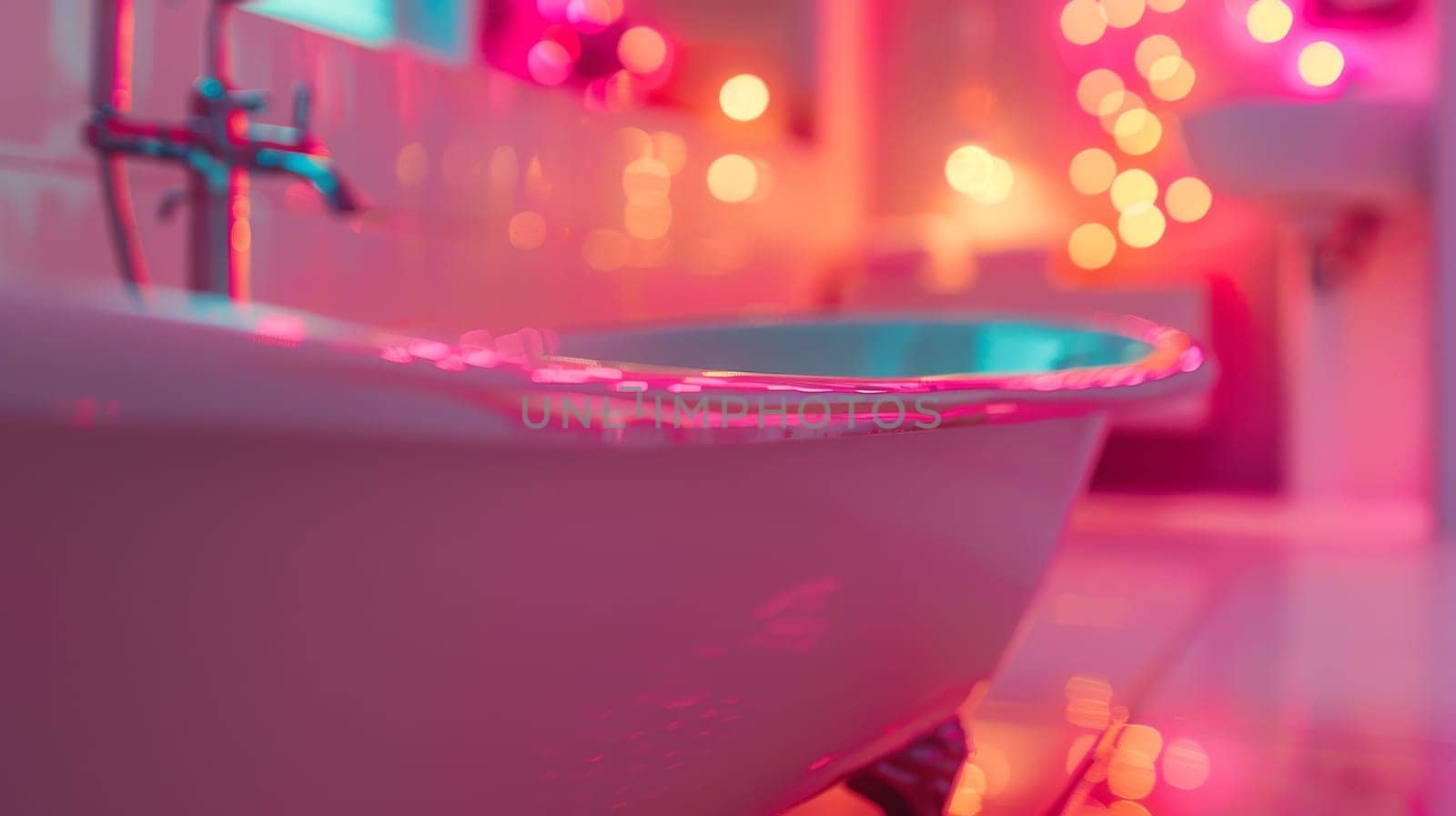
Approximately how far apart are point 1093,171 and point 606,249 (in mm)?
1331

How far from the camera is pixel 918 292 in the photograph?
114 inches

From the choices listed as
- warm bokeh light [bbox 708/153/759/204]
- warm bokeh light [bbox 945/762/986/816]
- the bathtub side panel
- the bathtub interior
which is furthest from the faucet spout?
warm bokeh light [bbox 708/153/759/204]

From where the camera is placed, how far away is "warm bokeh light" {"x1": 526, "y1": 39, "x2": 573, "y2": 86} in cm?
245

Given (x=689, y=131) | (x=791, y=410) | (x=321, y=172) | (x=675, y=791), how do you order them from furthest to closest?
(x=689, y=131), (x=321, y=172), (x=675, y=791), (x=791, y=410)

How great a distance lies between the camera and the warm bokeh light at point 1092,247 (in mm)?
2861

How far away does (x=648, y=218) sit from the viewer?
2400mm

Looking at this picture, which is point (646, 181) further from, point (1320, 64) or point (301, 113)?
point (1320, 64)

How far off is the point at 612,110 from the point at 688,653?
1873mm

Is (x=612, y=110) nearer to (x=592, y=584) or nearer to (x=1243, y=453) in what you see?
(x=1243, y=453)

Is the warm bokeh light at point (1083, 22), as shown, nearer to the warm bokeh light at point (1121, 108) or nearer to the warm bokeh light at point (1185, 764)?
the warm bokeh light at point (1121, 108)

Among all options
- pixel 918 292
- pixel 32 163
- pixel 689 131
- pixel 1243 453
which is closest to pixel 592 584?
pixel 32 163

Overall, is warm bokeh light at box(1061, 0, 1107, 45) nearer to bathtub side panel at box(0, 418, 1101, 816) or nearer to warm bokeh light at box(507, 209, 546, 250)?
warm bokeh light at box(507, 209, 546, 250)

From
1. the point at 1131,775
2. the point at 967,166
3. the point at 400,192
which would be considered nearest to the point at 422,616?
the point at 1131,775

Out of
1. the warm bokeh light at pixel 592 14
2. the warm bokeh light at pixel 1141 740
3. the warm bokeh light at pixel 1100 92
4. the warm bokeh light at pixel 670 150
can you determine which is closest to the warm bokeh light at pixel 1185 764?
the warm bokeh light at pixel 1141 740
